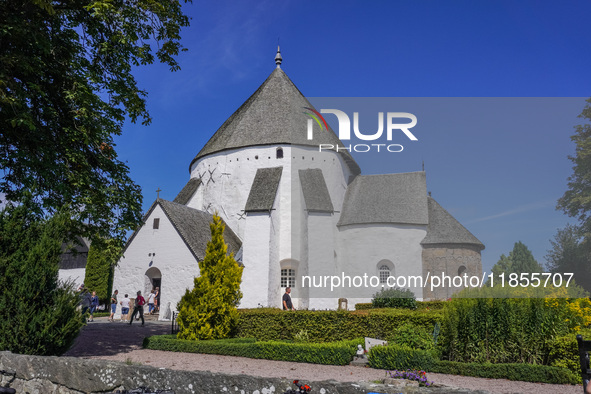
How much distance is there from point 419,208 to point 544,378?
2055 cm

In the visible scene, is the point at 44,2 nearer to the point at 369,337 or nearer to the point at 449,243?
the point at 369,337

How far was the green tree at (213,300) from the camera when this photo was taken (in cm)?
1277

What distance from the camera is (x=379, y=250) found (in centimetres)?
2752

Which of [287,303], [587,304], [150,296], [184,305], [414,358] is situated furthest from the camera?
[150,296]

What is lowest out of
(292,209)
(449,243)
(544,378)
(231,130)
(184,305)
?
(544,378)

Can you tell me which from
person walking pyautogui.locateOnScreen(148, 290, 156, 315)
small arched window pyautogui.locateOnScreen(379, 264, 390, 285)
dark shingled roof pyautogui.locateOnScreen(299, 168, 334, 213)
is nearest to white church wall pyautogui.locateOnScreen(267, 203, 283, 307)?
dark shingled roof pyautogui.locateOnScreen(299, 168, 334, 213)

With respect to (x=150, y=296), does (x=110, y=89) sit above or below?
above

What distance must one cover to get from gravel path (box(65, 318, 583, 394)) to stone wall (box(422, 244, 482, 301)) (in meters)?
17.8

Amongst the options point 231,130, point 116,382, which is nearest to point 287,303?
point 116,382

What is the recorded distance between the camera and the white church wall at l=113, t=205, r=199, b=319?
21.4 metres

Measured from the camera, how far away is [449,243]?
2650 centimetres

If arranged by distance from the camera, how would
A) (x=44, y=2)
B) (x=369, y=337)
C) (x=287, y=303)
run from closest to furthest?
(x=44, y=2), (x=369, y=337), (x=287, y=303)

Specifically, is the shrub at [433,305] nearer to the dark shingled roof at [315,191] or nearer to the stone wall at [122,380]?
the dark shingled roof at [315,191]

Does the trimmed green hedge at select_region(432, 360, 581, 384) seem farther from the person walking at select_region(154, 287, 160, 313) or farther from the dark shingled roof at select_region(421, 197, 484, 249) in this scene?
the dark shingled roof at select_region(421, 197, 484, 249)
